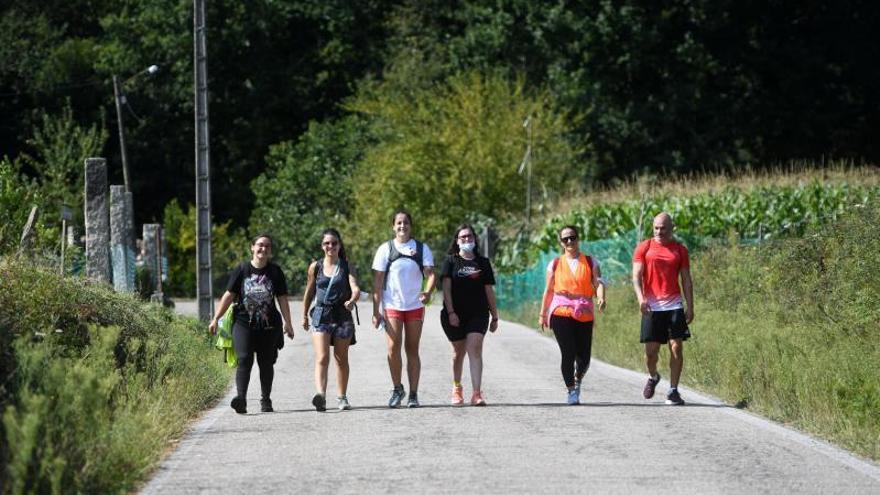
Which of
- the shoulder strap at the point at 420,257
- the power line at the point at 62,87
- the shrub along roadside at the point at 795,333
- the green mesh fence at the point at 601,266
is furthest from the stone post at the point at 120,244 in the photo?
the power line at the point at 62,87

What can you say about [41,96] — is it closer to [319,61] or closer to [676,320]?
[319,61]

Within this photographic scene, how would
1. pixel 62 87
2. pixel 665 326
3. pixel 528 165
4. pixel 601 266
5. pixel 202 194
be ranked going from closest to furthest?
1. pixel 665 326
2. pixel 202 194
3. pixel 601 266
4. pixel 528 165
5. pixel 62 87

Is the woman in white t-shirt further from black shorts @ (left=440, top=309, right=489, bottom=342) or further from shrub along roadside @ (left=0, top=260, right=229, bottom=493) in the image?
shrub along roadside @ (left=0, top=260, right=229, bottom=493)

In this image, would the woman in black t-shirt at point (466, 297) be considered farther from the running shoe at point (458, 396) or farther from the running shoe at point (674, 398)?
the running shoe at point (674, 398)

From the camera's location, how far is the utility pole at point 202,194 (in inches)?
1017

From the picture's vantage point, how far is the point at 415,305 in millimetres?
15477

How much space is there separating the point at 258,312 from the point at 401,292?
1339 millimetres

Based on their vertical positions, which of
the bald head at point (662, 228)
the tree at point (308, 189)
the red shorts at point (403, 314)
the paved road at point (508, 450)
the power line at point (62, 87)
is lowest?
the paved road at point (508, 450)

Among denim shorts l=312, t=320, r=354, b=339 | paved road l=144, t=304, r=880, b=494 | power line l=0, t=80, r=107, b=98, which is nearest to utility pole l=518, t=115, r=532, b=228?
power line l=0, t=80, r=107, b=98

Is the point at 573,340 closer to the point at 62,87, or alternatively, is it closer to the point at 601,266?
the point at 601,266

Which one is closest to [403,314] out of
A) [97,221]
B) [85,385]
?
[85,385]

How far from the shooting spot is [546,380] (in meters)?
19.0

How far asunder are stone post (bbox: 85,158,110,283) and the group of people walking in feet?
21.4

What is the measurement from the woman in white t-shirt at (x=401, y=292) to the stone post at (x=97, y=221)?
23.5 feet
